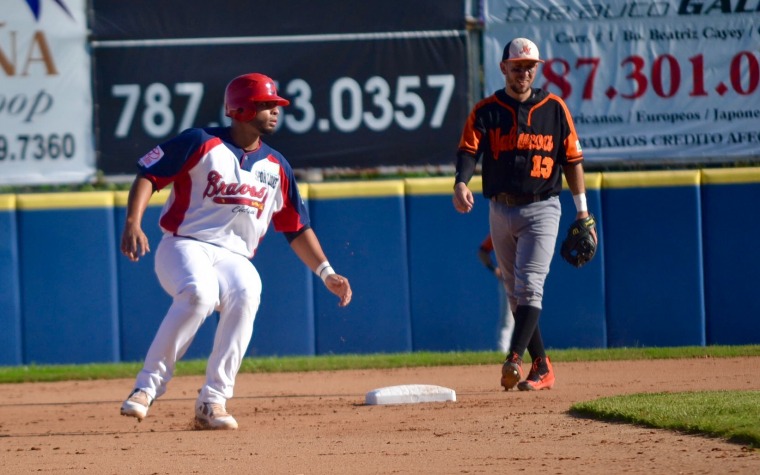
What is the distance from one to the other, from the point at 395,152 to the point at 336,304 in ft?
4.13

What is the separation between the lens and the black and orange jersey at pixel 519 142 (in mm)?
6219

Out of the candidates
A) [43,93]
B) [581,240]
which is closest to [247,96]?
[581,240]

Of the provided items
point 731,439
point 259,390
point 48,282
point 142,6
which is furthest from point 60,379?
point 731,439

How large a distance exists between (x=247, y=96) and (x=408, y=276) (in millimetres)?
3587

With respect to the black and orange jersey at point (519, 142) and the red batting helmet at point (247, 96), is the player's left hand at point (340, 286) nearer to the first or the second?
the red batting helmet at point (247, 96)

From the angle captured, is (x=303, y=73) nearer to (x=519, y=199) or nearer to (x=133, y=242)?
(x=519, y=199)

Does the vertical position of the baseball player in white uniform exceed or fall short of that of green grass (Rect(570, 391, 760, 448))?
it exceeds it

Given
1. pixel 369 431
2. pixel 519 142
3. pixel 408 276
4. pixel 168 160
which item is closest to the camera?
pixel 369 431

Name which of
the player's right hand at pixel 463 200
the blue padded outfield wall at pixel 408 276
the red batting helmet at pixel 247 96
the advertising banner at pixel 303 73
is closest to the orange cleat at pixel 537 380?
the player's right hand at pixel 463 200

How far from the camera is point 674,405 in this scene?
522 centimetres

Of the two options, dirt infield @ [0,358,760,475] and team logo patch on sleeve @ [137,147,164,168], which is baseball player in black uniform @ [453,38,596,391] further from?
team logo patch on sleeve @ [137,147,164,168]

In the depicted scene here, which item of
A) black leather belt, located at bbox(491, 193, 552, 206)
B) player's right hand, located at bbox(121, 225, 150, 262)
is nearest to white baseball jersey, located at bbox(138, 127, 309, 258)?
player's right hand, located at bbox(121, 225, 150, 262)

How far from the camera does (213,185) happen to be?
530 centimetres

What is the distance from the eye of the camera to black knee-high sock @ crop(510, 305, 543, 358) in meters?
6.05
